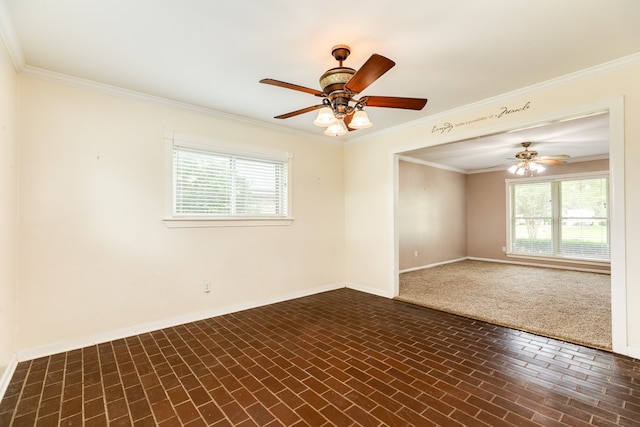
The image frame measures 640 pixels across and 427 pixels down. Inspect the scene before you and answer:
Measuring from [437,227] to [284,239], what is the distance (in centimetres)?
472

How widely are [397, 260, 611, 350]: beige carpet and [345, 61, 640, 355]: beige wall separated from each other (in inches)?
23.1

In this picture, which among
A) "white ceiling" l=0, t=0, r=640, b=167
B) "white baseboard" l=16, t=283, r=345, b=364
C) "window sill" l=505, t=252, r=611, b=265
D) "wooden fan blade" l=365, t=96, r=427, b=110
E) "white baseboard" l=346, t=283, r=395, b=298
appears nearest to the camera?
"white ceiling" l=0, t=0, r=640, b=167

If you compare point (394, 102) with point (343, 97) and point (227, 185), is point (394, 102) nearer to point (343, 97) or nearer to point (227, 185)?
point (343, 97)

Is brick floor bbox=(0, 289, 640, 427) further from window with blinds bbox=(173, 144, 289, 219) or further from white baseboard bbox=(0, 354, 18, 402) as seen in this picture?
window with blinds bbox=(173, 144, 289, 219)

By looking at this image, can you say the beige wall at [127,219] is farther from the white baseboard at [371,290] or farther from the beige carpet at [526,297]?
the beige carpet at [526,297]

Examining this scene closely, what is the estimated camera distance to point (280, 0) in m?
1.94

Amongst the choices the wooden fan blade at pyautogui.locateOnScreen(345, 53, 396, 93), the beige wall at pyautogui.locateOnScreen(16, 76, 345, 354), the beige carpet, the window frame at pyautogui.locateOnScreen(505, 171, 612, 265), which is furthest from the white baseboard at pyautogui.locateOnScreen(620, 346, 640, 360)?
the window frame at pyautogui.locateOnScreen(505, 171, 612, 265)

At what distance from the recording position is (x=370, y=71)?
77.6 inches

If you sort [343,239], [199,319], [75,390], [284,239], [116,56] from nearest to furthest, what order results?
[75,390] → [116,56] → [199,319] → [284,239] → [343,239]

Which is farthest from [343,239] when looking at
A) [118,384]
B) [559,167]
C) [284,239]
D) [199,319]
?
[559,167]

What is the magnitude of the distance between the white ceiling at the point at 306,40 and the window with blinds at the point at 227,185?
91 centimetres

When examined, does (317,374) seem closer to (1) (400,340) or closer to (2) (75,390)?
(1) (400,340)

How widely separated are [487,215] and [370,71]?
777 centimetres

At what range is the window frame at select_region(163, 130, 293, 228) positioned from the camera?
3555mm
